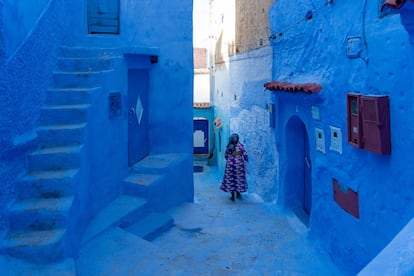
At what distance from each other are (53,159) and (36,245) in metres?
1.11

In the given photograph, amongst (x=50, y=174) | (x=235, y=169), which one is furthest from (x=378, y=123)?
(x=235, y=169)

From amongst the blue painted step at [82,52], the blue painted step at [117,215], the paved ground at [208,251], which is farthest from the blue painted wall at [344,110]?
the blue painted step at [82,52]

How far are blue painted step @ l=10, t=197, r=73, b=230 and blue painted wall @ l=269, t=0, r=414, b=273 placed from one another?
2714 mm

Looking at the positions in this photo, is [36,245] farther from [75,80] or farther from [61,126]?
[75,80]

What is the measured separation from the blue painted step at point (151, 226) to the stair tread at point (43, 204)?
140cm

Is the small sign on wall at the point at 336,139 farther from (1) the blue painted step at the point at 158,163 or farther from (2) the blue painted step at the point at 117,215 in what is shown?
(1) the blue painted step at the point at 158,163

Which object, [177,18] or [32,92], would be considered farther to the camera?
[177,18]

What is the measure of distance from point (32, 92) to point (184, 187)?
3.58m

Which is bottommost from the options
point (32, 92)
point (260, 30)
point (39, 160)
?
point (39, 160)

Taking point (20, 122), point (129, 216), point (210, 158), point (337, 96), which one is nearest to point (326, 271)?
point (337, 96)

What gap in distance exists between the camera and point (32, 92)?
4.62 meters

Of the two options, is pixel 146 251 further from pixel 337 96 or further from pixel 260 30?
pixel 260 30

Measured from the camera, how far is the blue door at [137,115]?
22.5ft

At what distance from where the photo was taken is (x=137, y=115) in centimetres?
717
